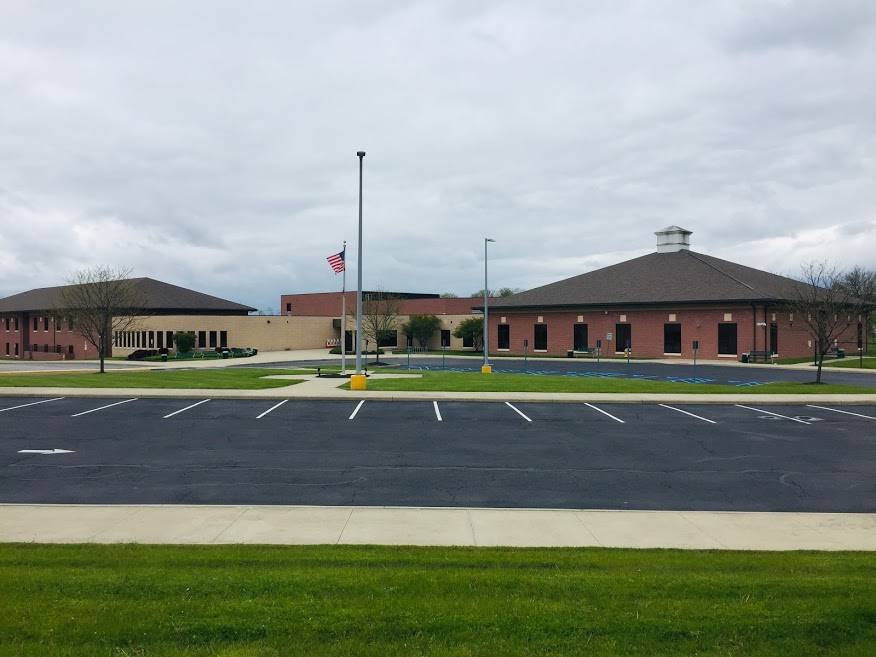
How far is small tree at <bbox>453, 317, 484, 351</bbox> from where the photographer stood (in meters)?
69.2

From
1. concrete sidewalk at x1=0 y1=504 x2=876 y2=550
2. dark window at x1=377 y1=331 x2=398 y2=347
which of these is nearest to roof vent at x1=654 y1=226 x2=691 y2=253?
dark window at x1=377 y1=331 x2=398 y2=347

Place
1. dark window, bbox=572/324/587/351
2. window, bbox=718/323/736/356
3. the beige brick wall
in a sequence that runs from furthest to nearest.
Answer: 1. the beige brick wall
2. dark window, bbox=572/324/587/351
3. window, bbox=718/323/736/356

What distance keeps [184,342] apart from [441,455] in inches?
2128

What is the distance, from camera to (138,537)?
8969 mm

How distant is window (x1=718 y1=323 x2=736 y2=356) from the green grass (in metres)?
46.7

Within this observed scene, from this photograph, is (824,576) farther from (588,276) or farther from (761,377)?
(588,276)

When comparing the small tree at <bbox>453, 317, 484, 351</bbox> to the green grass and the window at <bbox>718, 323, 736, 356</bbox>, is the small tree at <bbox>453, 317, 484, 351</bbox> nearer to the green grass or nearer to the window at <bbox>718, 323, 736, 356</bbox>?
the window at <bbox>718, 323, 736, 356</bbox>

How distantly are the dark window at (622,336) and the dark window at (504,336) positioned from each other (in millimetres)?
10096

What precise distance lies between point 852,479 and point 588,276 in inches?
2074

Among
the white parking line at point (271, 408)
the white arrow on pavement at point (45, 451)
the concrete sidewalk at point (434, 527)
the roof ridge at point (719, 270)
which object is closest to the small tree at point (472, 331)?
→ the roof ridge at point (719, 270)

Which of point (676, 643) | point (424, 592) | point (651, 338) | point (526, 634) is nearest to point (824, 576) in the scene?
point (676, 643)

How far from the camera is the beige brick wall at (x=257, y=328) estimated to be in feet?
222

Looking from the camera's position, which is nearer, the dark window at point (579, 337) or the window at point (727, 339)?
the window at point (727, 339)

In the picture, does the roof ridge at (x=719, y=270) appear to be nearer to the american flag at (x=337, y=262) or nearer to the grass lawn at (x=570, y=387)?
the grass lawn at (x=570, y=387)
